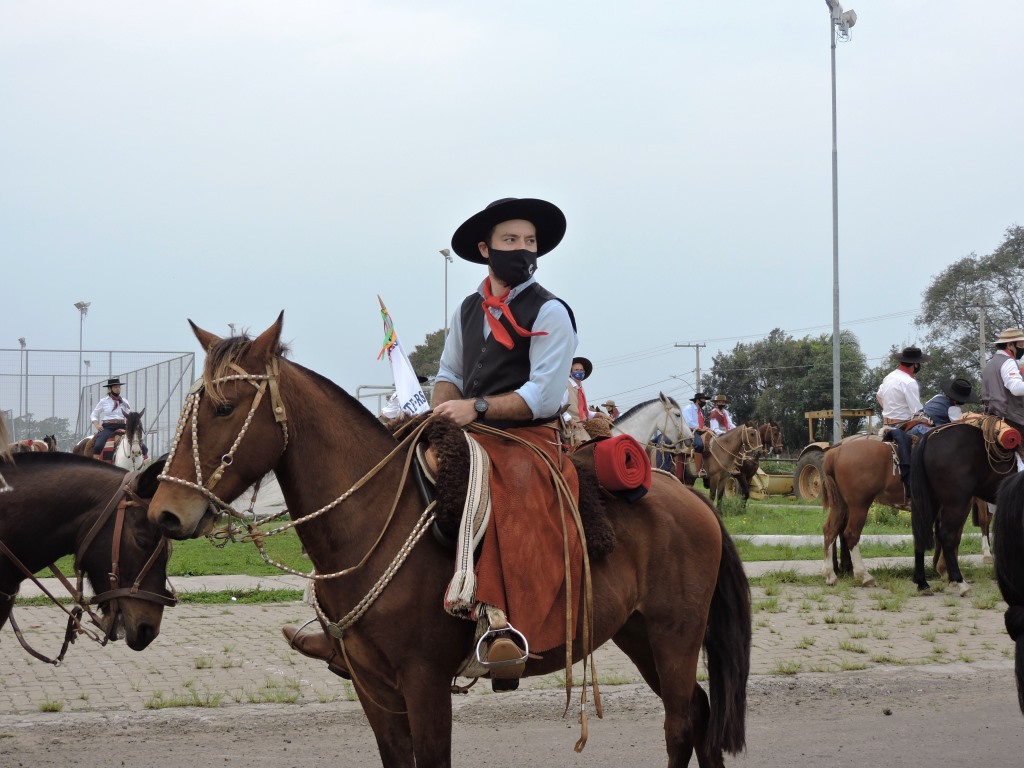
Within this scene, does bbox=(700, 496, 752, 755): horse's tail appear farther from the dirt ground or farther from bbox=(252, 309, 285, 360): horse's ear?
bbox=(252, 309, 285, 360): horse's ear

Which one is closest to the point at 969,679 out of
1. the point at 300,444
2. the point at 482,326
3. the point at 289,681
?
the point at 289,681

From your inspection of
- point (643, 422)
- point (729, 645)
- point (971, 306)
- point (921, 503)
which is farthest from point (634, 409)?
point (971, 306)

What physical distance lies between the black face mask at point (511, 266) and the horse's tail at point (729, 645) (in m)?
1.57

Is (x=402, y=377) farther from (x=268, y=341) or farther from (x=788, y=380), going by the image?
(x=788, y=380)

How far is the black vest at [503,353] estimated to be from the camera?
13.8ft

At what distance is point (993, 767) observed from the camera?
5641mm

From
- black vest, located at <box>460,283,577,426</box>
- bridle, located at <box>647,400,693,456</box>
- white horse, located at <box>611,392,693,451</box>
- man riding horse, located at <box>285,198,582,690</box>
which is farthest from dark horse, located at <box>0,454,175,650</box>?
bridle, located at <box>647,400,693,456</box>

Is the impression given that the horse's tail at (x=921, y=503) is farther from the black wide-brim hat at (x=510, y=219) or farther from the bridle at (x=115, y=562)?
the bridle at (x=115, y=562)

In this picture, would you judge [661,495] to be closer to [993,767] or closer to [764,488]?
[993,767]

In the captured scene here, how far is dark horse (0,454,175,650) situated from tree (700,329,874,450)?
1940 inches

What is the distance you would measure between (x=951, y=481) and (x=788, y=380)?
5238 cm

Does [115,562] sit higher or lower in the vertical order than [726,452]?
lower

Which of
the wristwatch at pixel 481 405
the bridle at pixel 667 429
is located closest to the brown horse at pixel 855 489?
the bridle at pixel 667 429

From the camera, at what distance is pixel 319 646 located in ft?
14.4
